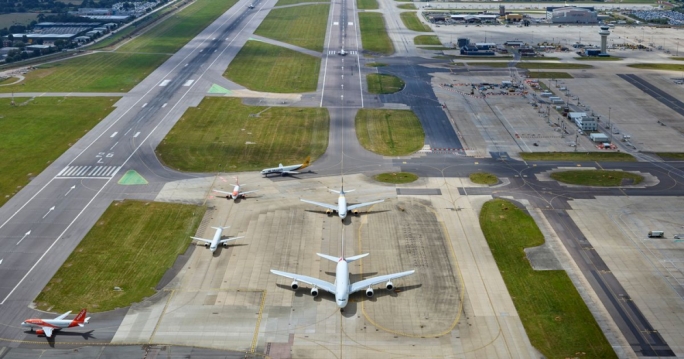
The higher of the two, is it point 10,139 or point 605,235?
point 10,139

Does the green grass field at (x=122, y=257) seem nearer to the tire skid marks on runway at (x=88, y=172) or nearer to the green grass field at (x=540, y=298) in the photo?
the tire skid marks on runway at (x=88, y=172)

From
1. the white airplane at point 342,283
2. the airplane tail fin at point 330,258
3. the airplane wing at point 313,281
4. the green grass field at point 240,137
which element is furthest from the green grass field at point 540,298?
the green grass field at point 240,137

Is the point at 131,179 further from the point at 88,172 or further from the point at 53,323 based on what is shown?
the point at 53,323

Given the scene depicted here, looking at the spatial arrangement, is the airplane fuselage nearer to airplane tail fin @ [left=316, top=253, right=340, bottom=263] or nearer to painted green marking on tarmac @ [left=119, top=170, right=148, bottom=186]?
airplane tail fin @ [left=316, top=253, right=340, bottom=263]

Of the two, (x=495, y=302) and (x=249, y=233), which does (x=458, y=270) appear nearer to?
(x=495, y=302)

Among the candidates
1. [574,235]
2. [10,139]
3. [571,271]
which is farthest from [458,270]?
[10,139]

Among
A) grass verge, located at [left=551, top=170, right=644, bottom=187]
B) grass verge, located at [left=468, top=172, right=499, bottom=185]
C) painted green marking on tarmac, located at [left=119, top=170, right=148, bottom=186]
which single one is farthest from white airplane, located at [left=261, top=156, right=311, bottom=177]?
grass verge, located at [left=551, top=170, right=644, bottom=187]
